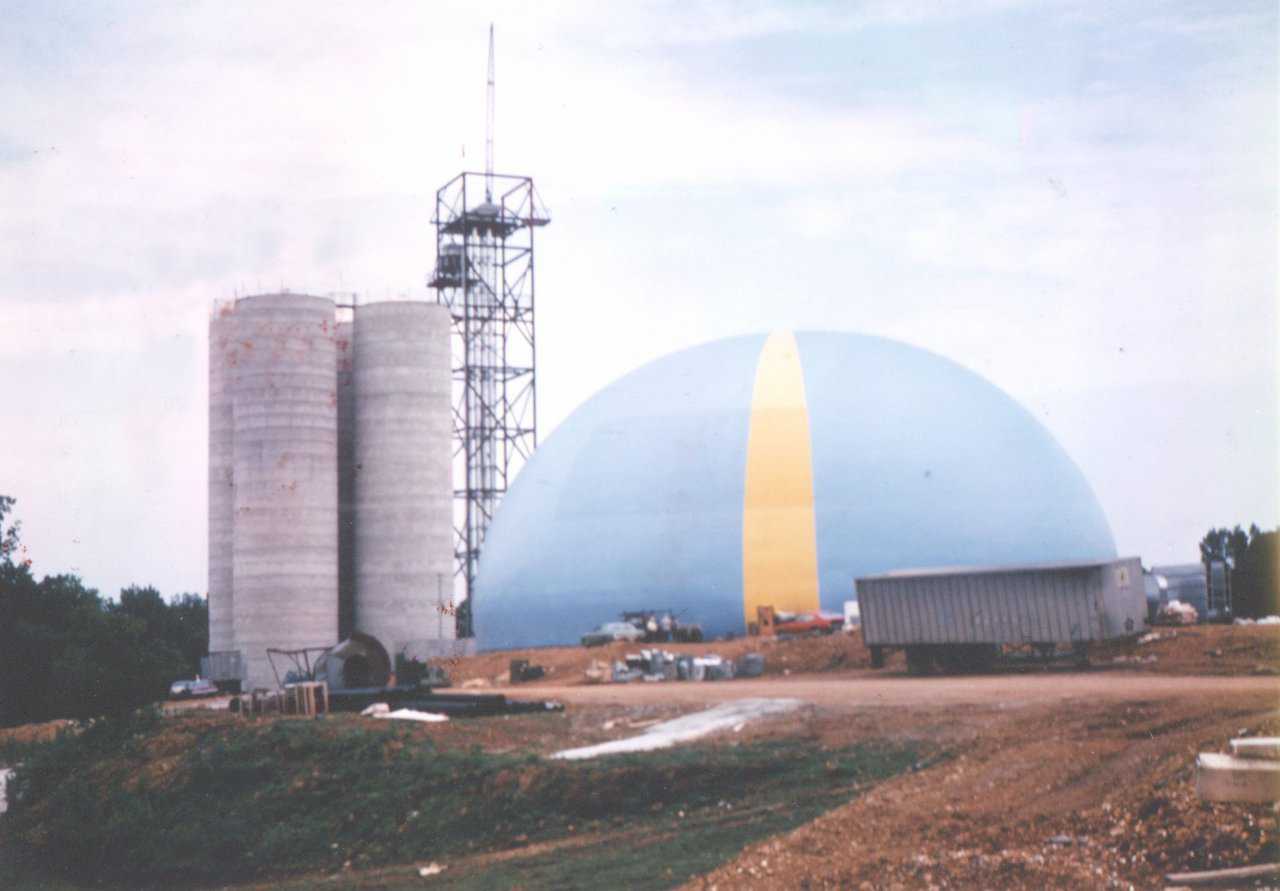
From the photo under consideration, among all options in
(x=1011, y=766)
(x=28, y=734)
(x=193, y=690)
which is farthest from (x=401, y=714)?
(x=193, y=690)

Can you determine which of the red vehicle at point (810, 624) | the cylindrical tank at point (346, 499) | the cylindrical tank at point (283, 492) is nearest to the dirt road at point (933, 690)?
the red vehicle at point (810, 624)

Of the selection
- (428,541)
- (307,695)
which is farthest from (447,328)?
(307,695)

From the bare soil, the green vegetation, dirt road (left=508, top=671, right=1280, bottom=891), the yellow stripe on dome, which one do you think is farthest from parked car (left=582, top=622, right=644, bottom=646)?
dirt road (left=508, top=671, right=1280, bottom=891)

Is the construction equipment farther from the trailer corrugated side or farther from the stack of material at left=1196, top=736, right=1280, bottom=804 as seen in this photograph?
the stack of material at left=1196, top=736, right=1280, bottom=804

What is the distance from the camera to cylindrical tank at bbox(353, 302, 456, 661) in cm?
5981

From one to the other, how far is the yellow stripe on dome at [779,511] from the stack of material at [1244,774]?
3959 cm

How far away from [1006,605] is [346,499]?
3289 centimetres

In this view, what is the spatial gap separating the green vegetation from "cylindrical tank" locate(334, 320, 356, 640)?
31.3 m

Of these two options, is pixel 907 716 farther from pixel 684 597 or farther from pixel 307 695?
pixel 684 597

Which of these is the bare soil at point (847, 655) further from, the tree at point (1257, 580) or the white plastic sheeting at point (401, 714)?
the tree at point (1257, 580)

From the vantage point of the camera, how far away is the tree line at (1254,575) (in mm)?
57688

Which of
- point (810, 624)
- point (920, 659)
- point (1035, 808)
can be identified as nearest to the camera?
point (1035, 808)

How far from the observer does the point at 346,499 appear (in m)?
61.3

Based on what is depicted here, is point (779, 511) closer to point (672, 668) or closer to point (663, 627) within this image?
point (663, 627)
